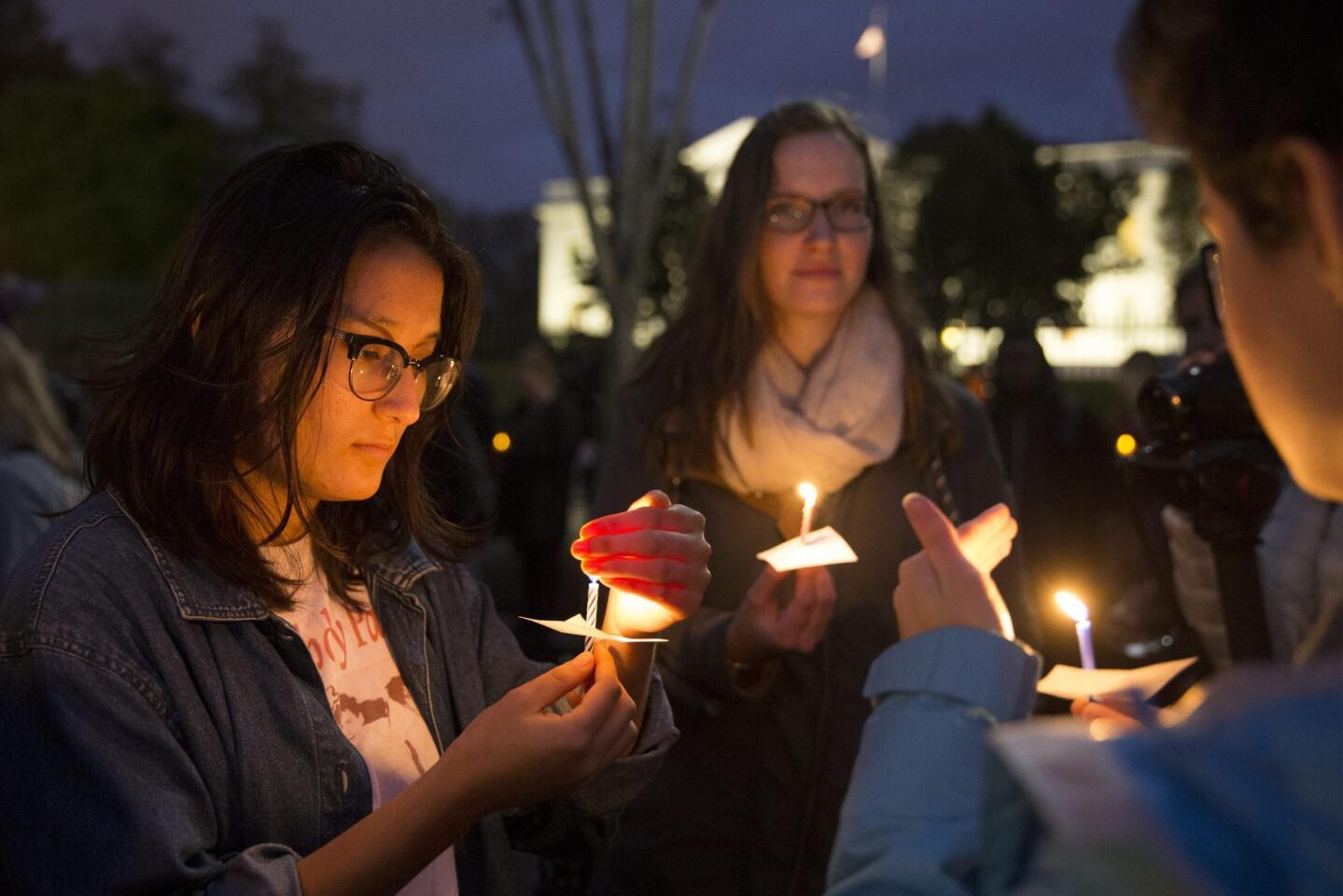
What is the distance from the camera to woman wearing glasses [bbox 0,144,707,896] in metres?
1.60

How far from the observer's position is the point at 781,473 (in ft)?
9.59

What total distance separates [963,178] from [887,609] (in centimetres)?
3815

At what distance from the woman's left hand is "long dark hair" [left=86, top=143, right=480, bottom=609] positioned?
52 centimetres

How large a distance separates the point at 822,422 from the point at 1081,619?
4.58 feet

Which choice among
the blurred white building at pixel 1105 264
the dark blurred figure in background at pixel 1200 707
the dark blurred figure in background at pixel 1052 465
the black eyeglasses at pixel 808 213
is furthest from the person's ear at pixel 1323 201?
the blurred white building at pixel 1105 264

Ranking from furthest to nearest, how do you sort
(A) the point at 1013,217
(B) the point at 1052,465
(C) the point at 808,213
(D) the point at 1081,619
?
(A) the point at 1013,217 < (B) the point at 1052,465 < (C) the point at 808,213 < (D) the point at 1081,619

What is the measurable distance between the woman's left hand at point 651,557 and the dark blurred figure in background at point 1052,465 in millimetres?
3901

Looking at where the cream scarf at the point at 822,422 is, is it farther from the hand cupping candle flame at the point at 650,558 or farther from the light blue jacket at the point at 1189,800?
the light blue jacket at the point at 1189,800

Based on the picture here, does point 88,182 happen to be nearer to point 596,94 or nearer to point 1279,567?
point 596,94

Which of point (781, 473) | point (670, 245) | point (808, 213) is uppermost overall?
point (670, 245)

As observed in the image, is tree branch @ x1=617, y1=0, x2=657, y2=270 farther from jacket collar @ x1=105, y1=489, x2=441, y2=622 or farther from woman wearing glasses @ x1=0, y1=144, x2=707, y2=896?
jacket collar @ x1=105, y1=489, x2=441, y2=622

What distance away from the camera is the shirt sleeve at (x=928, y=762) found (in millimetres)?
1190

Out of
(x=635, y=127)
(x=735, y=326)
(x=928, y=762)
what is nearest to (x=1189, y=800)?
(x=928, y=762)

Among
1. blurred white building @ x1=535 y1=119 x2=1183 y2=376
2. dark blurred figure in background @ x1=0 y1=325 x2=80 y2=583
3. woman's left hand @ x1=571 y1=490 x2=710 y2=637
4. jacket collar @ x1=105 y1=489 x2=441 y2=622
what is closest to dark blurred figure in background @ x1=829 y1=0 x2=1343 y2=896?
woman's left hand @ x1=571 y1=490 x2=710 y2=637
